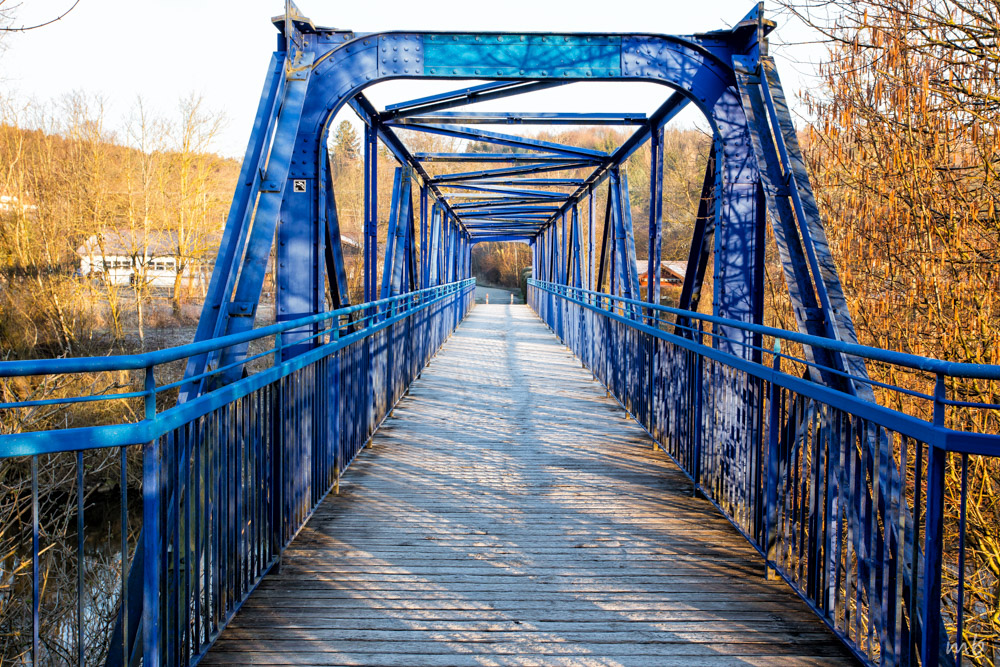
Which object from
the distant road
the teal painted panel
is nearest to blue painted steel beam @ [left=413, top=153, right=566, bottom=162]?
the teal painted panel

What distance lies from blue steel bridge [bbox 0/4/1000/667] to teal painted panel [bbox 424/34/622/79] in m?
0.02

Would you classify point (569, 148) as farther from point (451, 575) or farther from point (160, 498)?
point (160, 498)

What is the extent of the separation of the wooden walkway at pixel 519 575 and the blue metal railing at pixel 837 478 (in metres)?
0.23

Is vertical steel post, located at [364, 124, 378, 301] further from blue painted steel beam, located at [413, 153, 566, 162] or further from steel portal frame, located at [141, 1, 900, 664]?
blue painted steel beam, located at [413, 153, 566, 162]

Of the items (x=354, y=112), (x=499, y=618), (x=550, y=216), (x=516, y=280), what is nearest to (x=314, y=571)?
(x=499, y=618)

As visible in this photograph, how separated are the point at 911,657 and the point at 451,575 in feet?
6.72

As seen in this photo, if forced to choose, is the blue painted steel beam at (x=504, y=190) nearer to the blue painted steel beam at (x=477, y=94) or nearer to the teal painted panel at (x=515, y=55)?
the blue painted steel beam at (x=477, y=94)

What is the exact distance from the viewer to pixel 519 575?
366 centimetres

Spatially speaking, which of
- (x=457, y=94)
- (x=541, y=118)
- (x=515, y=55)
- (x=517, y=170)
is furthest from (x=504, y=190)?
(x=515, y=55)

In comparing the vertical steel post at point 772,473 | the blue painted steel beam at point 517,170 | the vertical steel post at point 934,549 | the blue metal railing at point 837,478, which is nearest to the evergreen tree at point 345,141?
the blue painted steel beam at point 517,170

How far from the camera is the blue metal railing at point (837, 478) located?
2.14m

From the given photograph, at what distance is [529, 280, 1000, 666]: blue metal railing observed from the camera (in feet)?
7.04

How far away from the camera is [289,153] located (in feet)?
16.0

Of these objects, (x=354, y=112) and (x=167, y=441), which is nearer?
(x=167, y=441)
